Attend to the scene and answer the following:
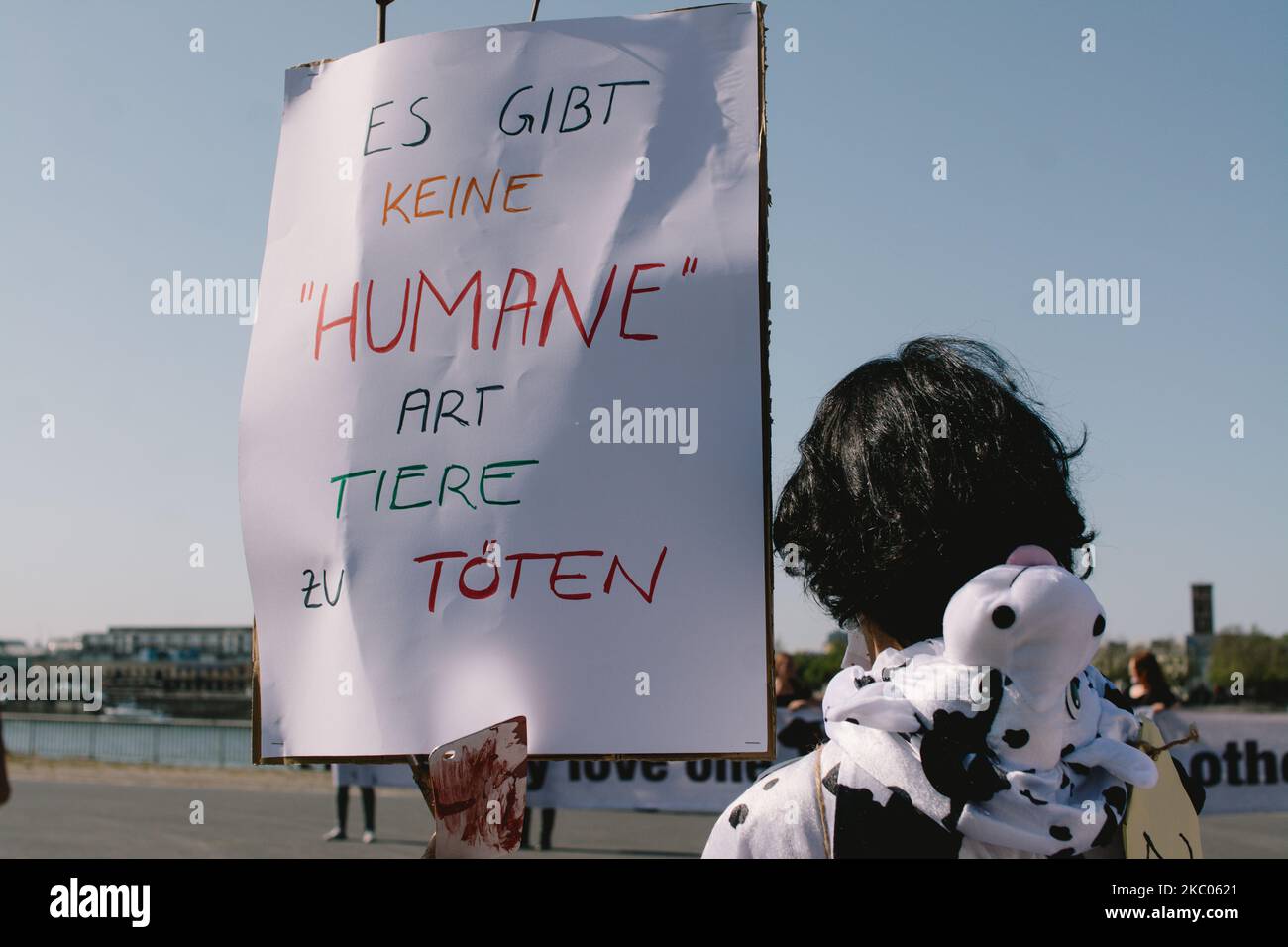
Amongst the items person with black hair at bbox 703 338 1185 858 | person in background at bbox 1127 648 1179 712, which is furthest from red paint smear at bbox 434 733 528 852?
person in background at bbox 1127 648 1179 712

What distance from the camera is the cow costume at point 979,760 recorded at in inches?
50.7

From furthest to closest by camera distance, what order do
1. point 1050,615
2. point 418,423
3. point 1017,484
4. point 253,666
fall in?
point 253,666, point 418,423, point 1017,484, point 1050,615

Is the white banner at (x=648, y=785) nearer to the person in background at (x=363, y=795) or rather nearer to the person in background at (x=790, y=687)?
the person in background at (x=790, y=687)

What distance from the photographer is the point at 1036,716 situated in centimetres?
130

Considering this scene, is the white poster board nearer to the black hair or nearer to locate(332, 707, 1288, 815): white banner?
the black hair

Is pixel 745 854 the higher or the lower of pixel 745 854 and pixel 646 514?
the lower

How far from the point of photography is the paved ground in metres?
9.98

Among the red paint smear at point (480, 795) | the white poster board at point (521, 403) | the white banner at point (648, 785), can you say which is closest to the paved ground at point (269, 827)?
the white banner at point (648, 785)

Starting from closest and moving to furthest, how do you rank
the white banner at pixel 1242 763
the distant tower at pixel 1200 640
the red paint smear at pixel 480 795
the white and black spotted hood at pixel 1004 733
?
the white and black spotted hood at pixel 1004 733, the red paint smear at pixel 480 795, the white banner at pixel 1242 763, the distant tower at pixel 1200 640
